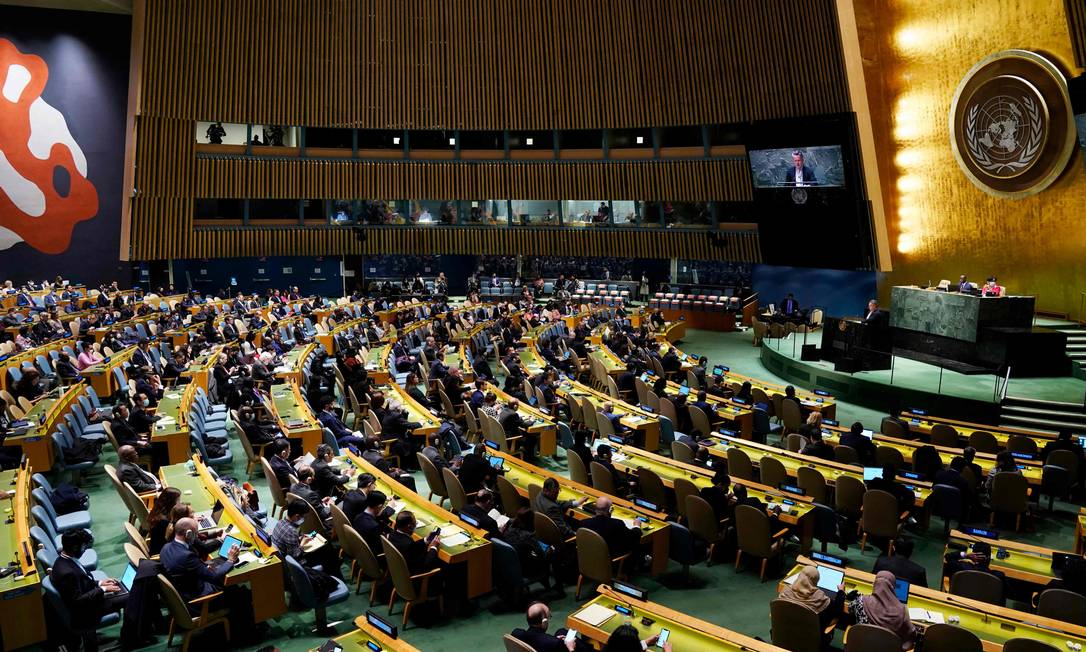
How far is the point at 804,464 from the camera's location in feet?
34.4

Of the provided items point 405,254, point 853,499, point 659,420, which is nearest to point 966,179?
point 659,420

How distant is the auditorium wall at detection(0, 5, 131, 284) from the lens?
28969 millimetres

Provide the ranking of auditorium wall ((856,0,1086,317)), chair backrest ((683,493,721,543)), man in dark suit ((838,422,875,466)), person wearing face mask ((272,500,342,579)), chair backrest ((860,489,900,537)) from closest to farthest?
1. person wearing face mask ((272,500,342,579))
2. chair backrest ((683,493,721,543))
3. chair backrest ((860,489,900,537))
4. man in dark suit ((838,422,875,466))
5. auditorium wall ((856,0,1086,317))

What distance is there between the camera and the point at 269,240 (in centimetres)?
3225

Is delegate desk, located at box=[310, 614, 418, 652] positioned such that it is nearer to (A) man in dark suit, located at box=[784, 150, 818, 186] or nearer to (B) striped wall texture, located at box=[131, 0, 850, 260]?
(A) man in dark suit, located at box=[784, 150, 818, 186]

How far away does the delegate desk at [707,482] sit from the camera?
28.5 feet

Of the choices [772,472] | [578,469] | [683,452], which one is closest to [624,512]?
[578,469]

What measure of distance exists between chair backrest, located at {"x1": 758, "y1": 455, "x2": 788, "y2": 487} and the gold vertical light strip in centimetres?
1570

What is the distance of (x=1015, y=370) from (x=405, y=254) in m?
25.0

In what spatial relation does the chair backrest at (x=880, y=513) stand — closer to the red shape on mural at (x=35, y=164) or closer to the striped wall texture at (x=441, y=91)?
the striped wall texture at (x=441, y=91)

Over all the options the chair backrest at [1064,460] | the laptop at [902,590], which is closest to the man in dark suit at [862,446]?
the chair backrest at [1064,460]

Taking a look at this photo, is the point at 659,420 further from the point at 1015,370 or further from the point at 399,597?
the point at 1015,370

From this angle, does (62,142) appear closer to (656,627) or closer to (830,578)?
(656,627)

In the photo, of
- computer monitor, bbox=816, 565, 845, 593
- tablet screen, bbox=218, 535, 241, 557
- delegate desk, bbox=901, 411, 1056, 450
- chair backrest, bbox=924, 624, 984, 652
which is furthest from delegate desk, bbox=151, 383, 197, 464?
delegate desk, bbox=901, 411, 1056, 450
